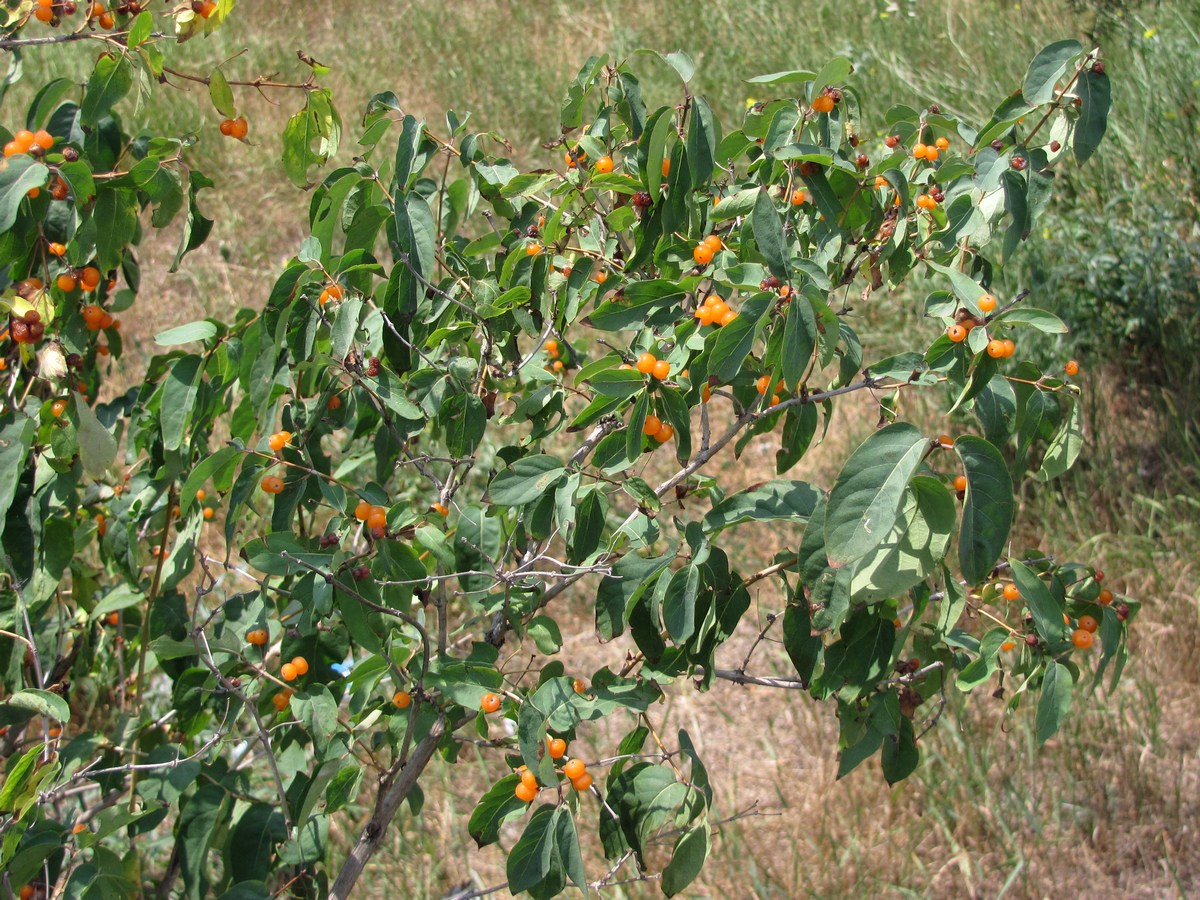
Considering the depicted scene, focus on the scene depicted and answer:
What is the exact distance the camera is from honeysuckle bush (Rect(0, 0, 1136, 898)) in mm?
1244

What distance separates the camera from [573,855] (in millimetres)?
1216

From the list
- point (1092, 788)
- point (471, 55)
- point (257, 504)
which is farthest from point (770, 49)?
point (1092, 788)

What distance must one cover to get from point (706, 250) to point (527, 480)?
0.36m

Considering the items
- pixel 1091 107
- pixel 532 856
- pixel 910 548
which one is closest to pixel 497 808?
pixel 532 856

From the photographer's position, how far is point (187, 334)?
1.44 metres

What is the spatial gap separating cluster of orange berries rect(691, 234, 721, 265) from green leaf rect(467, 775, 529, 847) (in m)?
0.67

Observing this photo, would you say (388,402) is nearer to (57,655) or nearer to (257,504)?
(57,655)

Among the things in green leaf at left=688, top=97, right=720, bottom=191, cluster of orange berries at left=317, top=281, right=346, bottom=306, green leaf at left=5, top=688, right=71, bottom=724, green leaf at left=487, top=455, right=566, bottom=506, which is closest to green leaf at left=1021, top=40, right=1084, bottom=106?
green leaf at left=688, top=97, right=720, bottom=191

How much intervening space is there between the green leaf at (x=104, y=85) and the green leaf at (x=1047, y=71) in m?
1.16

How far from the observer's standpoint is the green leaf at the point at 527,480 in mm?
1263

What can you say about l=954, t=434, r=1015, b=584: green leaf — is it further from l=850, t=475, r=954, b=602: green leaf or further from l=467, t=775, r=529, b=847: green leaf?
l=467, t=775, r=529, b=847: green leaf

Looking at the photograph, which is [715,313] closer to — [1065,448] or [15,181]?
[1065,448]

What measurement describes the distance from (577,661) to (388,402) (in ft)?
6.23

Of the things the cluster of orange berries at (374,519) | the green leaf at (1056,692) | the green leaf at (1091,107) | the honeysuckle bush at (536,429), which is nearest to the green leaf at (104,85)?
the honeysuckle bush at (536,429)
